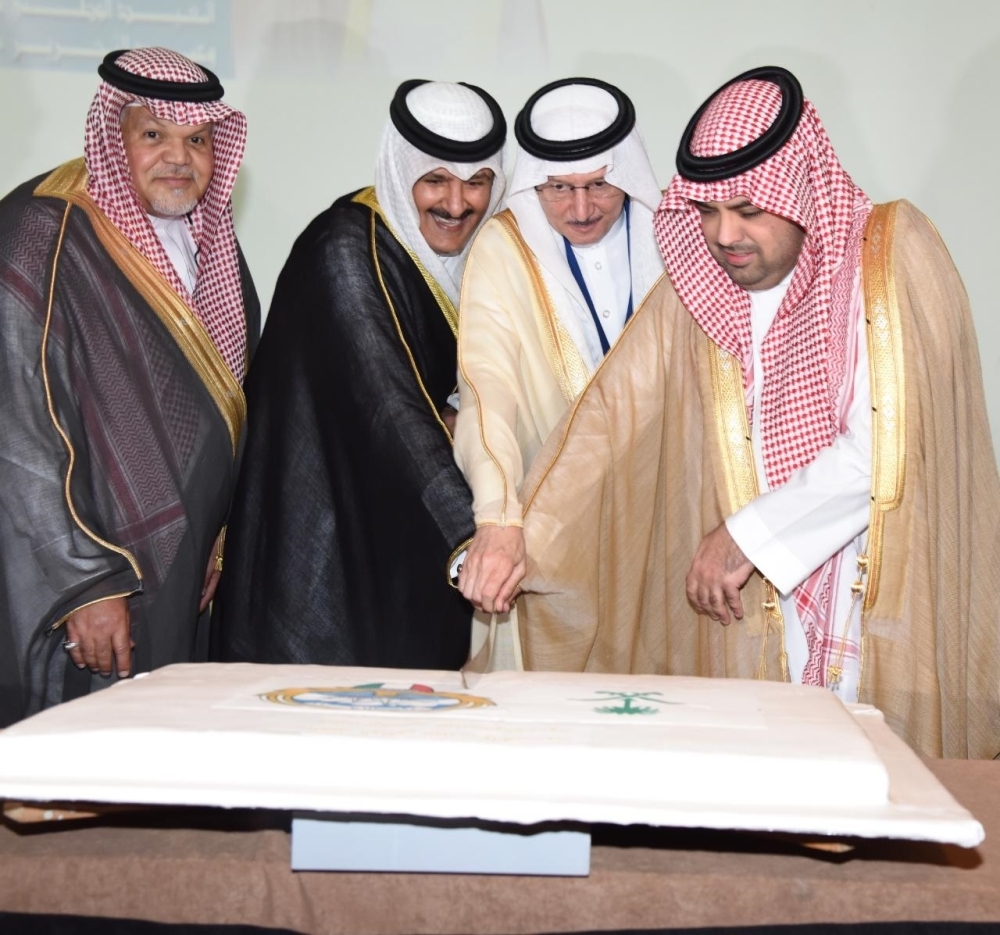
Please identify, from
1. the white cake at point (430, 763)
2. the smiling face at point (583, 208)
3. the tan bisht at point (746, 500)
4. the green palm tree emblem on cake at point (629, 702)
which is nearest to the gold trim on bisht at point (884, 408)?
the tan bisht at point (746, 500)

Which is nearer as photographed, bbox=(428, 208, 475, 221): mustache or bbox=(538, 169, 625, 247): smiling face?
bbox=(538, 169, 625, 247): smiling face

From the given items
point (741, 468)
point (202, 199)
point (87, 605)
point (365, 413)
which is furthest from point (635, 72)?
point (87, 605)

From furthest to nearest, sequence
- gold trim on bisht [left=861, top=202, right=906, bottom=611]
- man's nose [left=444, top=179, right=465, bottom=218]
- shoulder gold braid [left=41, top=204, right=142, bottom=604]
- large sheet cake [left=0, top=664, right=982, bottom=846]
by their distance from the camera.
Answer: man's nose [left=444, top=179, right=465, bottom=218] < shoulder gold braid [left=41, top=204, right=142, bottom=604] < gold trim on bisht [left=861, top=202, right=906, bottom=611] < large sheet cake [left=0, top=664, right=982, bottom=846]

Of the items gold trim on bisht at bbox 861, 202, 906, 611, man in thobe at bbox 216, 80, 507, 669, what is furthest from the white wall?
gold trim on bisht at bbox 861, 202, 906, 611

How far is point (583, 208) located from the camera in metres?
3.14

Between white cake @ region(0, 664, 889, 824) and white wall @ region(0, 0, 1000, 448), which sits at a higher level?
white wall @ region(0, 0, 1000, 448)

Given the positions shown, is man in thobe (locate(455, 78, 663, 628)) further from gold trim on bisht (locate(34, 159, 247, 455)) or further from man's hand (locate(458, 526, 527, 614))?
gold trim on bisht (locate(34, 159, 247, 455))

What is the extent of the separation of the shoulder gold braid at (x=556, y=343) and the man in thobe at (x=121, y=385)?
32.7 inches

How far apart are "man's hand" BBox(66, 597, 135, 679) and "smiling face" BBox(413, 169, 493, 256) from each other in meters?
1.25

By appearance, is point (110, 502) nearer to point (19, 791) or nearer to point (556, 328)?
point (556, 328)

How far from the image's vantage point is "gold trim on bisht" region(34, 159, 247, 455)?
10.4ft

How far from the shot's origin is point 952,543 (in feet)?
8.17

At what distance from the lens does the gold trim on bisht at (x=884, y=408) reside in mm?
2438

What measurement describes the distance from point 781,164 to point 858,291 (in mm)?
306
